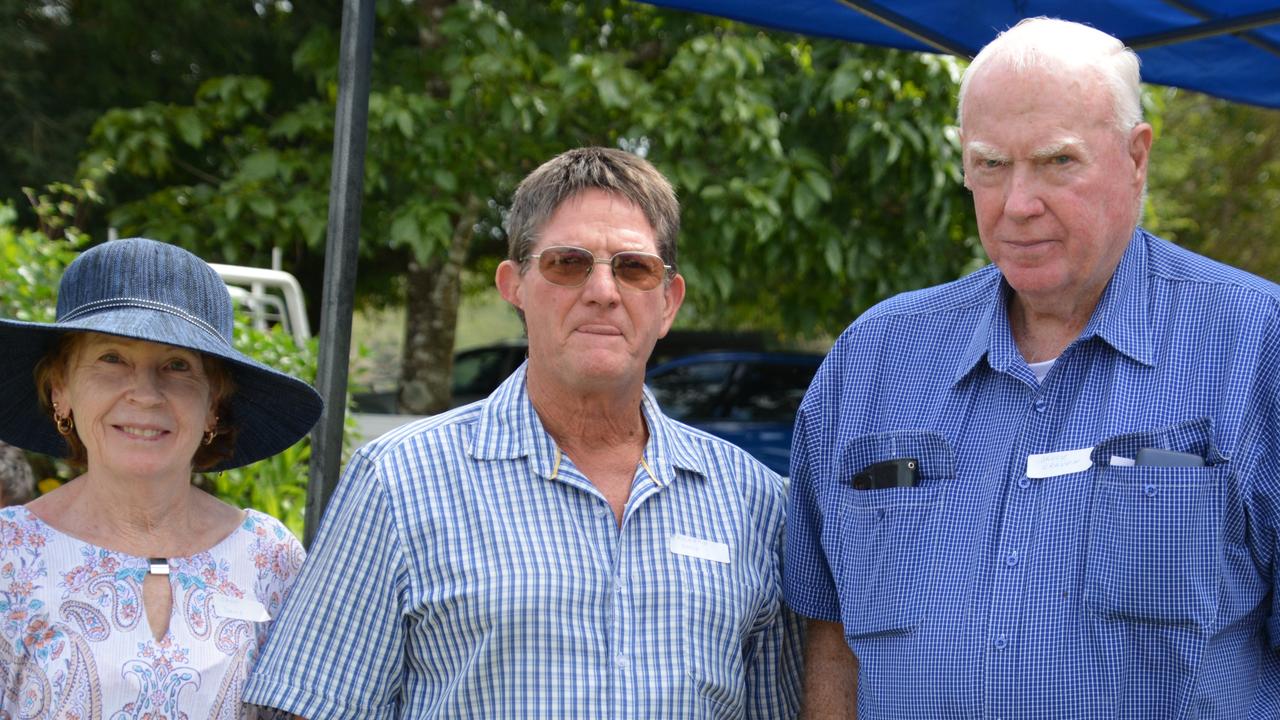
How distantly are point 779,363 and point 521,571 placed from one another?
7.58 m

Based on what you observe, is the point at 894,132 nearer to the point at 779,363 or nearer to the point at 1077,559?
the point at 779,363

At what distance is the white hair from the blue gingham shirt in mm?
952

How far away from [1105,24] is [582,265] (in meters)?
2.03

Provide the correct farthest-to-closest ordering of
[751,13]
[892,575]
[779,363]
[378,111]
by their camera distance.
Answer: [779,363] → [378,111] → [751,13] → [892,575]

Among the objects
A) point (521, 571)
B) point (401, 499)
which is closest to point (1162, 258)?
point (521, 571)

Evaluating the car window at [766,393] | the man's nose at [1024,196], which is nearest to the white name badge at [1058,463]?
the man's nose at [1024,196]

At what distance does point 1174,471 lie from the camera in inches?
75.8

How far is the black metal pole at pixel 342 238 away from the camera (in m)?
2.78

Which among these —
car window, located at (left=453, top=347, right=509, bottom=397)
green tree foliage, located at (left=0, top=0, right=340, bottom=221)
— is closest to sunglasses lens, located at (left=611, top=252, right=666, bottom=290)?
green tree foliage, located at (left=0, top=0, right=340, bottom=221)

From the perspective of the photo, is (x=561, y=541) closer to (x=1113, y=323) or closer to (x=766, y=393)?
(x=1113, y=323)

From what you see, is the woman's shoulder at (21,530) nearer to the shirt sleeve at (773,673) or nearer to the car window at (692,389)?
the shirt sleeve at (773,673)

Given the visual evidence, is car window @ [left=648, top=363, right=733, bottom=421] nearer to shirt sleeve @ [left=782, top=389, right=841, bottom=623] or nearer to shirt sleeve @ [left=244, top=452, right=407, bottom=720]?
shirt sleeve @ [left=782, top=389, right=841, bottom=623]

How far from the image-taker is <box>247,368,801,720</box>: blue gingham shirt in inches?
84.7

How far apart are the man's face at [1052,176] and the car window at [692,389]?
Answer: 23.9 feet
